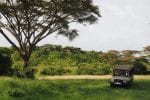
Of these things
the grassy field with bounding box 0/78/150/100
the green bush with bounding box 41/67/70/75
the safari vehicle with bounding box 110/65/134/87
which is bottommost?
the grassy field with bounding box 0/78/150/100

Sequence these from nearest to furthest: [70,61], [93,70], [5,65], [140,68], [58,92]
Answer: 1. [58,92]
2. [5,65]
3. [93,70]
4. [140,68]
5. [70,61]

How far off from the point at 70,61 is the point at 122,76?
18.8 m

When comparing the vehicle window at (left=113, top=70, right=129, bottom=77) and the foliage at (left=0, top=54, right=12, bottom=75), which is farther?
the foliage at (left=0, top=54, right=12, bottom=75)

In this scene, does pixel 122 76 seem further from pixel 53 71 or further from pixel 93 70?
pixel 53 71

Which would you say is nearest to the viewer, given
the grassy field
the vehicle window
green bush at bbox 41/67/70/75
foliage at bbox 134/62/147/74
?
the grassy field

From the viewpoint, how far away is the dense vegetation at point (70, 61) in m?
55.8

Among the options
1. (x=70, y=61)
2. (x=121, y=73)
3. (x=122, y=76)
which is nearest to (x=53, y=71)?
(x=70, y=61)

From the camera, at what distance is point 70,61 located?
199 ft

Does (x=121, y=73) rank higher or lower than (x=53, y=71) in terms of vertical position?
lower

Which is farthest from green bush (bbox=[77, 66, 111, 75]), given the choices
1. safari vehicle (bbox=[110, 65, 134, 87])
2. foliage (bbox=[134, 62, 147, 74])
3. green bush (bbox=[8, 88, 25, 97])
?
green bush (bbox=[8, 88, 25, 97])

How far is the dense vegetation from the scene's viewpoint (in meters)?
55.8

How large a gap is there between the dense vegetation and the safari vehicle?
12123 mm

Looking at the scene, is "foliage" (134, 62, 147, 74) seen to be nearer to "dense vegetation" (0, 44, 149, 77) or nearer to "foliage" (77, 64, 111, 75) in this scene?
"dense vegetation" (0, 44, 149, 77)

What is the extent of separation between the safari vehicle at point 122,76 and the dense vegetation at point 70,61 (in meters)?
12.1
